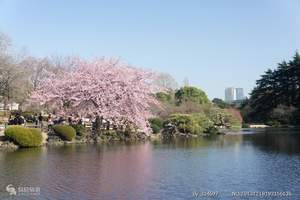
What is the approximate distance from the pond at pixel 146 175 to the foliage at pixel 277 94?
47.2m

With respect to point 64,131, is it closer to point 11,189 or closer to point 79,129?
point 79,129

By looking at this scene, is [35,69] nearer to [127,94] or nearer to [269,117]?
[127,94]

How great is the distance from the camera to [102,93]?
1451 inches

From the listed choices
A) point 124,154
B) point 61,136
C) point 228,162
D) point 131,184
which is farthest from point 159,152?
point 131,184

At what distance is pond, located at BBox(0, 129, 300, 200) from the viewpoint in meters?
14.3

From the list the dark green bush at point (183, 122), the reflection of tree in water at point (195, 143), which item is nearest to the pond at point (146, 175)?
the reflection of tree in water at point (195, 143)

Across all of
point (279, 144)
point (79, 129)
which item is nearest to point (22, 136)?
point (79, 129)

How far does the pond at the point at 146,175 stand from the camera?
14.3 m

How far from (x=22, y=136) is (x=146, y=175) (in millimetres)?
14431

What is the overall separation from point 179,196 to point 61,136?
20875mm

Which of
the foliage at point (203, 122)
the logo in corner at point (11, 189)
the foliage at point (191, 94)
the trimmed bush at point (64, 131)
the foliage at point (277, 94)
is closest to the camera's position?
the logo in corner at point (11, 189)

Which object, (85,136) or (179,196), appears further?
(85,136)

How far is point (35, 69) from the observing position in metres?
56.6

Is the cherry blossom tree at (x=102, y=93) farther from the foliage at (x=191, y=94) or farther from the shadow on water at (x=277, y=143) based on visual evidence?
the foliage at (x=191, y=94)
